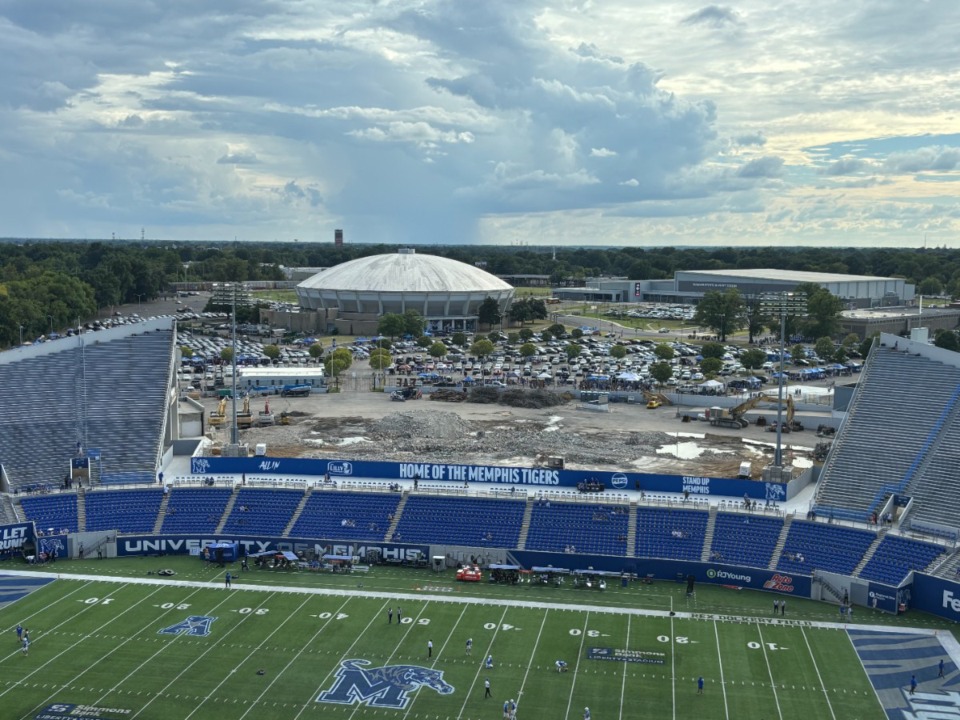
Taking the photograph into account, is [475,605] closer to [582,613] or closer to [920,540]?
[582,613]

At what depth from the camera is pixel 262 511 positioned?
5341 centimetres

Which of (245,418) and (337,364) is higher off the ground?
(337,364)

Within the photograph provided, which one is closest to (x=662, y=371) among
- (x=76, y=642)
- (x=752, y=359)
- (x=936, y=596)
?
(x=752, y=359)

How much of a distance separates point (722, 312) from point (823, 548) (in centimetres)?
9628

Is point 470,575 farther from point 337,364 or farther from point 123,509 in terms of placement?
point 337,364

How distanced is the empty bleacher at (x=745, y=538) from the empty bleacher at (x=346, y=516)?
17958 mm

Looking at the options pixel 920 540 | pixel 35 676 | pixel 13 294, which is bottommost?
pixel 35 676

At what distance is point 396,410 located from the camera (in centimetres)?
8719

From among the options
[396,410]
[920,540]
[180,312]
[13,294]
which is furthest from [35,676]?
[180,312]

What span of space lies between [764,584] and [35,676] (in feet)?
108

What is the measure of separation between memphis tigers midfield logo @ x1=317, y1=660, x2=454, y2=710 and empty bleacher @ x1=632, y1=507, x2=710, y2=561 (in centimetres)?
1621

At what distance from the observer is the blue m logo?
132 feet

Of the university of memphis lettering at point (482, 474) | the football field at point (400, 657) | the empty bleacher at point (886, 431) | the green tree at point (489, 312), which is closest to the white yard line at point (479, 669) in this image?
the football field at point (400, 657)

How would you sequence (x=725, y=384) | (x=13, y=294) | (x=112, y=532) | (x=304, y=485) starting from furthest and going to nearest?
(x=13, y=294) < (x=725, y=384) < (x=304, y=485) < (x=112, y=532)
